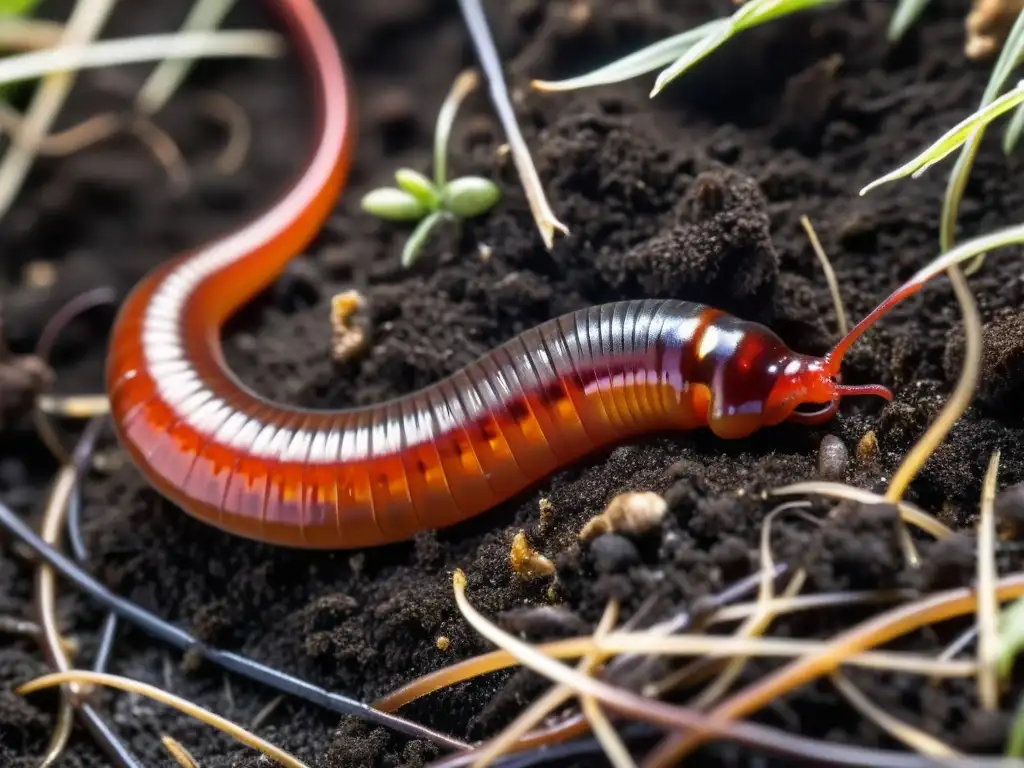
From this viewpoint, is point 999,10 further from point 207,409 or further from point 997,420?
point 207,409

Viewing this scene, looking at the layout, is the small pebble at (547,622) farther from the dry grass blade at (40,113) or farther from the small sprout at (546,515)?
the dry grass blade at (40,113)

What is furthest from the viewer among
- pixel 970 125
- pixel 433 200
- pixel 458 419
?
pixel 433 200

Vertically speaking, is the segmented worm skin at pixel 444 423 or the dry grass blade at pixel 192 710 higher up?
the segmented worm skin at pixel 444 423

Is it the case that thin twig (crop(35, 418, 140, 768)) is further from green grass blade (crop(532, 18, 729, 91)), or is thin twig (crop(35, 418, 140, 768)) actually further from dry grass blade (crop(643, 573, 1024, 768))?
green grass blade (crop(532, 18, 729, 91))

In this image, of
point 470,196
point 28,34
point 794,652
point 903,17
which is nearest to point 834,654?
point 794,652

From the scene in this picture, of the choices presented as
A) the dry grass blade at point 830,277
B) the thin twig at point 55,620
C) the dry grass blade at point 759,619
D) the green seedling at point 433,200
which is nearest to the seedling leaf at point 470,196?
the green seedling at point 433,200

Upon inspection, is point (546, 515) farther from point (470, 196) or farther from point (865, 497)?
point (470, 196)

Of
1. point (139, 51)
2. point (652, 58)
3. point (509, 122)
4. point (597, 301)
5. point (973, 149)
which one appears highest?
point (139, 51)
